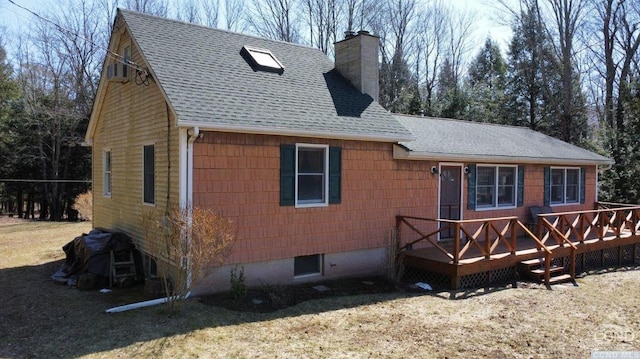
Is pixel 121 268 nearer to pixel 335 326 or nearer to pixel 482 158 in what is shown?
pixel 335 326

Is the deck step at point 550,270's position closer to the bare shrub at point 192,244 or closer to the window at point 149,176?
the bare shrub at point 192,244

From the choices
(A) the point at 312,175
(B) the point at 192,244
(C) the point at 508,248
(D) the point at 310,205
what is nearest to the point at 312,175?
(A) the point at 312,175

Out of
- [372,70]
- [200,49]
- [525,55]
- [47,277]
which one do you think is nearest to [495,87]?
[525,55]

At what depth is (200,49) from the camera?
32.4 feet

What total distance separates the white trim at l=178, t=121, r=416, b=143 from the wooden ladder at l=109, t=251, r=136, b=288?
11.2ft

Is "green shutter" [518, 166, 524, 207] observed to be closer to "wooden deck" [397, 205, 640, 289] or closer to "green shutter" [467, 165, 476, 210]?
"wooden deck" [397, 205, 640, 289]

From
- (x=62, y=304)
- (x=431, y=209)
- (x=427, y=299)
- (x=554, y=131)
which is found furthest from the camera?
(x=554, y=131)

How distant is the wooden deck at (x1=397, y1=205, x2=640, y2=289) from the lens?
9.37 meters

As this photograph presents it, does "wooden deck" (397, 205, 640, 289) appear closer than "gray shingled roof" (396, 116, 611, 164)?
Yes

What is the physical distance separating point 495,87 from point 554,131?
5.22 m

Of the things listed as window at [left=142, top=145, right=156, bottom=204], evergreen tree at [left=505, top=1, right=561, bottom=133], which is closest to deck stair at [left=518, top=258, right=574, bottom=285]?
window at [left=142, top=145, right=156, bottom=204]

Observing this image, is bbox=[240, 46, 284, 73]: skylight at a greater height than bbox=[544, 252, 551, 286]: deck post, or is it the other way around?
bbox=[240, 46, 284, 73]: skylight

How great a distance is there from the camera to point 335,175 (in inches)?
368

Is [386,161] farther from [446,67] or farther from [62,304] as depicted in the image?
[446,67]
